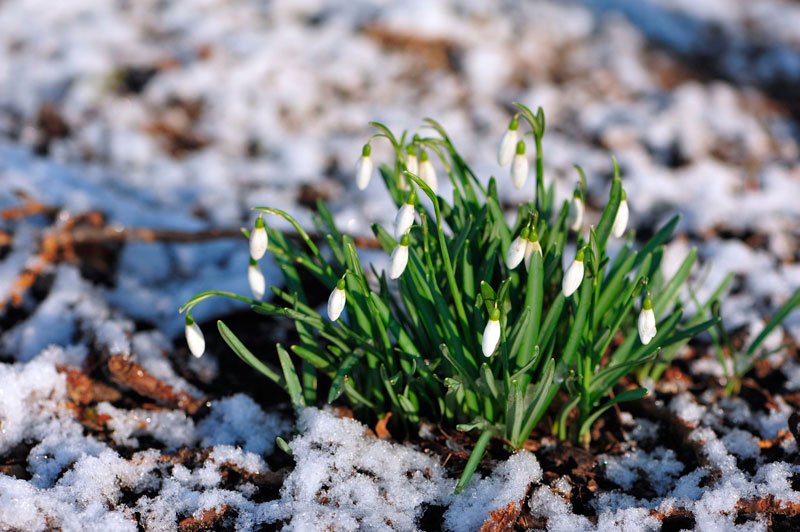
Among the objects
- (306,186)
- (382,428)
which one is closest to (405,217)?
(382,428)

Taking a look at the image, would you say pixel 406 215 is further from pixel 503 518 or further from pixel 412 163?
pixel 503 518

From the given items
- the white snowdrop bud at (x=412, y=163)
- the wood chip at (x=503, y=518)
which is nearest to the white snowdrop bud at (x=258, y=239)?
the white snowdrop bud at (x=412, y=163)

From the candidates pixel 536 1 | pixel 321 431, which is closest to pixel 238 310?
pixel 321 431

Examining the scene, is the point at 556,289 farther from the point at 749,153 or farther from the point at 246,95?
the point at 246,95

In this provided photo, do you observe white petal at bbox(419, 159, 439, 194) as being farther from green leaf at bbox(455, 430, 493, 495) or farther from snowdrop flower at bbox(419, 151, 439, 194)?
green leaf at bbox(455, 430, 493, 495)

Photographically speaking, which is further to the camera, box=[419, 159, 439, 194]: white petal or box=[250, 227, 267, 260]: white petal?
box=[419, 159, 439, 194]: white petal

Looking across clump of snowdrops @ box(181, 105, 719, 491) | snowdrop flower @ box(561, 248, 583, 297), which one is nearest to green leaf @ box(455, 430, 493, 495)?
clump of snowdrops @ box(181, 105, 719, 491)

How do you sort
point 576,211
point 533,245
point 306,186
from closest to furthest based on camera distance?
1. point 533,245
2. point 576,211
3. point 306,186
